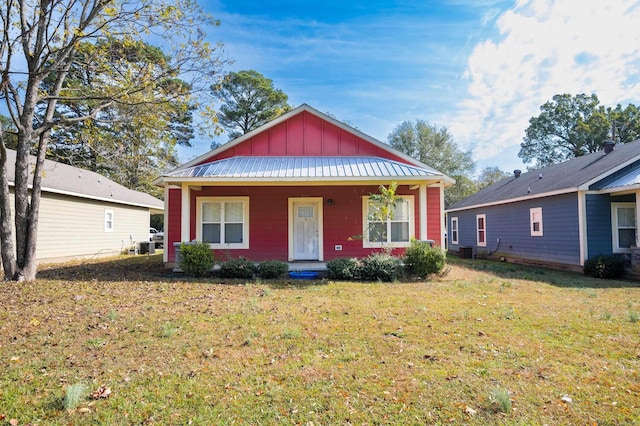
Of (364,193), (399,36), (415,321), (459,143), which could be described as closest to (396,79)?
(399,36)

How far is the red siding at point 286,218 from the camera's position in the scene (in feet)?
39.2

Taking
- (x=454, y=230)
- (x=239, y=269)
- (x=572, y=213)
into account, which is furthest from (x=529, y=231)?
(x=239, y=269)

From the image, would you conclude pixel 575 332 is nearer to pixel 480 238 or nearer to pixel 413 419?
pixel 413 419

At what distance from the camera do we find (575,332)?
5012 mm

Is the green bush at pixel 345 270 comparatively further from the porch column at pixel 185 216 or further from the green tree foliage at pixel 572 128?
the green tree foliage at pixel 572 128

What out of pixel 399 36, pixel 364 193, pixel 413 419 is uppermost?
pixel 399 36

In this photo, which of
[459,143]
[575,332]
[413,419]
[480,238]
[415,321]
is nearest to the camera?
[413,419]

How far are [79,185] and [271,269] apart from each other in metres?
11.4

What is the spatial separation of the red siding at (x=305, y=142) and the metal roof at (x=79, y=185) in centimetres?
677

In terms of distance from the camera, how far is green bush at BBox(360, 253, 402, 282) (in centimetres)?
973

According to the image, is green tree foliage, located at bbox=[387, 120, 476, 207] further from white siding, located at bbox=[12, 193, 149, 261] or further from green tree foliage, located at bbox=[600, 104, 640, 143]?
white siding, located at bbox=[12, 193, 149, 261]

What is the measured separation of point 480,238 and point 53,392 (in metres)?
19.5

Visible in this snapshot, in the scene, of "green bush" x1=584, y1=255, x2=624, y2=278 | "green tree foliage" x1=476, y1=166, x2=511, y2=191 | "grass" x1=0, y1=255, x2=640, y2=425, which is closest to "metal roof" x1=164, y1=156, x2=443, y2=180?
"grass" x1=0, y1=255, x2=640, y2=425

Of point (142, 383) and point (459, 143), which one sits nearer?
point (142, 383)
